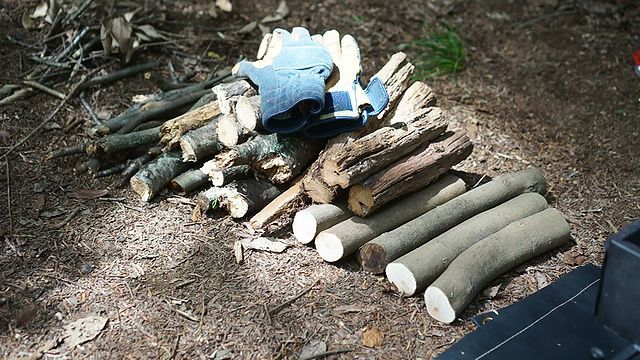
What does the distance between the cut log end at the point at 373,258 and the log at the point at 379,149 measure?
32 cm

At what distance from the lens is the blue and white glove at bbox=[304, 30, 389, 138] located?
3404mm

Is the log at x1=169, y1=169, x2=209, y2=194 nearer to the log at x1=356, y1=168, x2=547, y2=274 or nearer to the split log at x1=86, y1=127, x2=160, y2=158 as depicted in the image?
the split log at x1=86, y1=127, x2=160, y2=158

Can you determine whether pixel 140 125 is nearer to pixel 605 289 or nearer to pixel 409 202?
pixel 409 202

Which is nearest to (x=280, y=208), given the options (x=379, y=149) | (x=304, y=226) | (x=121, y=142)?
(x=304, y=226)

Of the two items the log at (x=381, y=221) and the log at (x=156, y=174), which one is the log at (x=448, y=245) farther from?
the log at (x=156, y=174)

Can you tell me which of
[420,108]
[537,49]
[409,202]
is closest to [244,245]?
[409,202]

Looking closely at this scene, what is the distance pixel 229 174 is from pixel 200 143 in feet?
0.73

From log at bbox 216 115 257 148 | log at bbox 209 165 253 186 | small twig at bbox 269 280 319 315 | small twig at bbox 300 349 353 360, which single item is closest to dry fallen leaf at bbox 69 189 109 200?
log at bbox 209 165 253 186

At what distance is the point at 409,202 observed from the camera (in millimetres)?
3486

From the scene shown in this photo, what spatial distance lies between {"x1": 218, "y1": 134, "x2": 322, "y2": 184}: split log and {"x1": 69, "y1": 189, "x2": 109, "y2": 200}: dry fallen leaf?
68 cm

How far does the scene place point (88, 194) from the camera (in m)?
3.60

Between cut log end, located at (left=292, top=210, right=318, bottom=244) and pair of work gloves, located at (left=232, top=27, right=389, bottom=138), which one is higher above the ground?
pair of work gloves, located at (left=232, top=27, right=389, bottom=138)

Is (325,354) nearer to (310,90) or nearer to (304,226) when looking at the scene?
(304,226)

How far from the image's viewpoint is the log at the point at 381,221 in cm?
326
